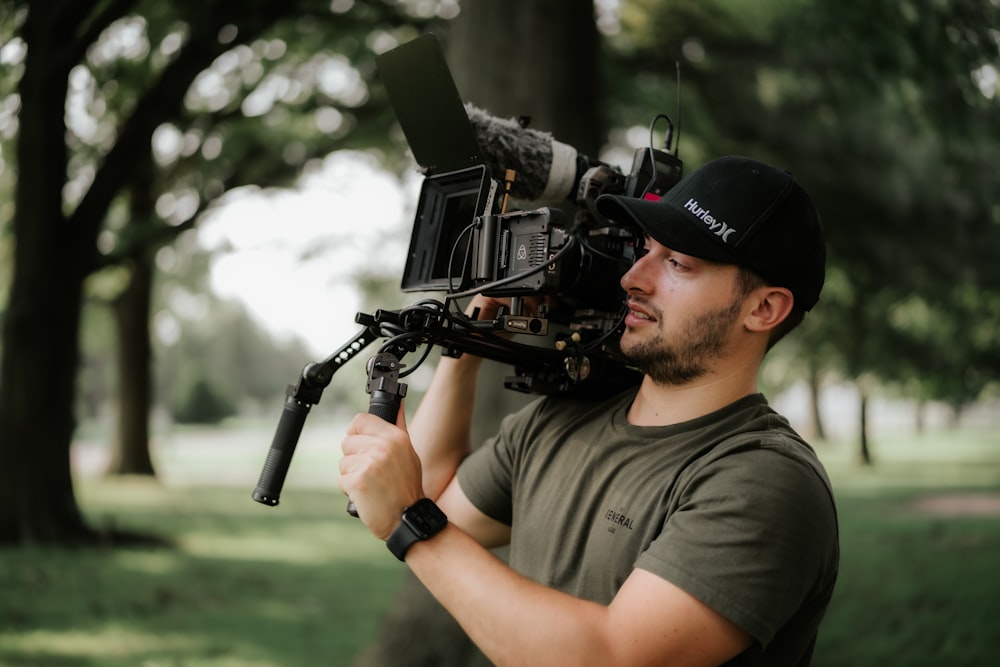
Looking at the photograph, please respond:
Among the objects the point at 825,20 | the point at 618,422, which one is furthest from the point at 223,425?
the point at 618,422

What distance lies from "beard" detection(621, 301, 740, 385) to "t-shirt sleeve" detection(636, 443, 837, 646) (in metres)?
0.23

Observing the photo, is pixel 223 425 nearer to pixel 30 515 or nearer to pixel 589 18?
pixel 30 515

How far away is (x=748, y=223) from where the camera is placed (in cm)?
179

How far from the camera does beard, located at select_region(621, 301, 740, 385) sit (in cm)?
184

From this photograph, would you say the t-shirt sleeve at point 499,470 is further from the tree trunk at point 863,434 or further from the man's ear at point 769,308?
the tree trunk at point 863,434

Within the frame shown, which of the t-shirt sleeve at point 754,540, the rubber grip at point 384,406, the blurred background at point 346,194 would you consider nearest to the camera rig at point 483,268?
the rubber grip at point 384,406

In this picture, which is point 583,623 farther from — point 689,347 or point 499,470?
point 499,470

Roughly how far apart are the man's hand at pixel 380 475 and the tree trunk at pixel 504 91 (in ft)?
8.86

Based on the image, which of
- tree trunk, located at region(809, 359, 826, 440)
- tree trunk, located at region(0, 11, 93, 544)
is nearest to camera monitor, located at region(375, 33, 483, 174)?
tree trunk, located at region(0, 11, 93, 544)

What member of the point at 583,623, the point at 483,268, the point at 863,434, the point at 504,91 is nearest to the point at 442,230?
the point at 483,268

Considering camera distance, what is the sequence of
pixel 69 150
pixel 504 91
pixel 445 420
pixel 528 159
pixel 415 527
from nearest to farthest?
pixel 415 527
pixel 528 159
pixel 445 420
pixel 504 91
pixel 69 150

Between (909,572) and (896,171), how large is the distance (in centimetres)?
433

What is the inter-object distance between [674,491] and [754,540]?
0.71 feet

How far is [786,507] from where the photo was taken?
63.7 inches
